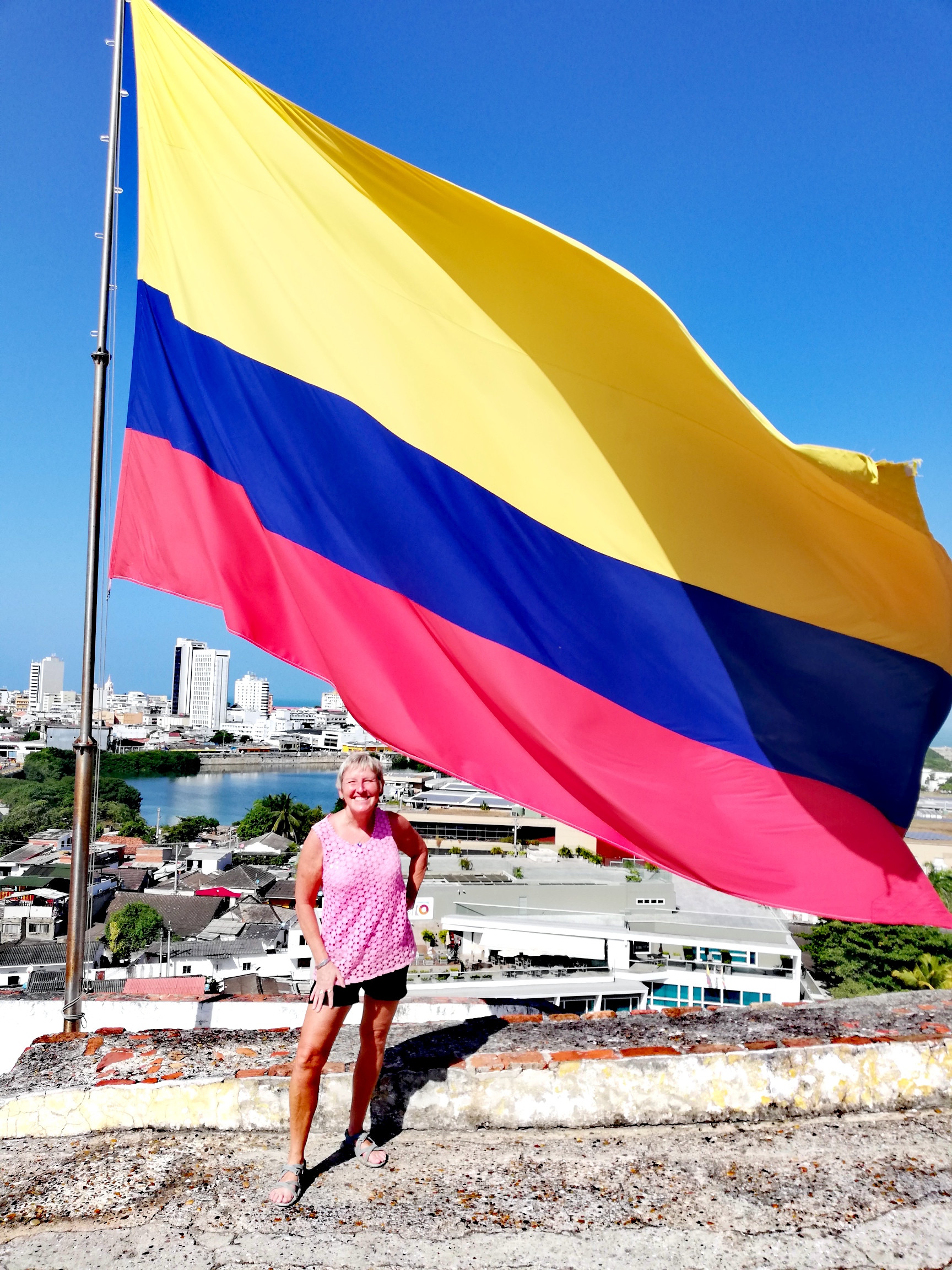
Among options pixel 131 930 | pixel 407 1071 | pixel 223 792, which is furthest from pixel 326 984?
pixel 223 792

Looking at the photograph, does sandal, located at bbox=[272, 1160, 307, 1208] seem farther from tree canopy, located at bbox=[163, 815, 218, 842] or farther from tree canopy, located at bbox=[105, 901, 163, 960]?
tree canopy, located at bbox=[163, 815, 218, 842]

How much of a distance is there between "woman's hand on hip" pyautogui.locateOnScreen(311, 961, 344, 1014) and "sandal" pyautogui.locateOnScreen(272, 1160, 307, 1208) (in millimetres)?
435

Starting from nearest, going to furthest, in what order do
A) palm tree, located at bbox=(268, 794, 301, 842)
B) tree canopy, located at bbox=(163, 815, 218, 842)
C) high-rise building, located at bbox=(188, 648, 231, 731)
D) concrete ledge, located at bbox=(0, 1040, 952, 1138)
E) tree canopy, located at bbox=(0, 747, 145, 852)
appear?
1. concrete ledge, located at bbox=(0, 1040, 952, 1138)
2. tree canopy, located at bbox=(163, 815, 218, 842)
3. tree canopy, located at bbox=(0, 747, 145, 852)
4. palm tree, located at bbox=(268, 794, 301, 842)
5. high-rise building, located at bbox=(188, 648, 231, 731)

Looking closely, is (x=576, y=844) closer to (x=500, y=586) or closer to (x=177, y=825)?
(x=177, y=825)

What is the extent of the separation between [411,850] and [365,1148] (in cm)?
90

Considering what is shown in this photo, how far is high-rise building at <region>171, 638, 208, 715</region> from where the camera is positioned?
640 ft

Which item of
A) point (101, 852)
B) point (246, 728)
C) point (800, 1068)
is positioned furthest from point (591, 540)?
point (246, 728)

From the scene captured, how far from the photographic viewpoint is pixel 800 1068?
3.00 m

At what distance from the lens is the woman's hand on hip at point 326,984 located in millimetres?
2324

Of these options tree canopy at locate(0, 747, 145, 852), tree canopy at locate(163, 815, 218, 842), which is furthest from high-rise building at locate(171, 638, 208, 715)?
tree canopy at locate(163, 815, 218, 842)

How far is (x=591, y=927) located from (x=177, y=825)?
4308 centimetres

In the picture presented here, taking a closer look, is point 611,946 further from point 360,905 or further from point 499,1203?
point 360,905

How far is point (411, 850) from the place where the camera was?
2.58 m

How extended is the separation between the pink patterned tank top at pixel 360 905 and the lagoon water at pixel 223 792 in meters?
66.7
